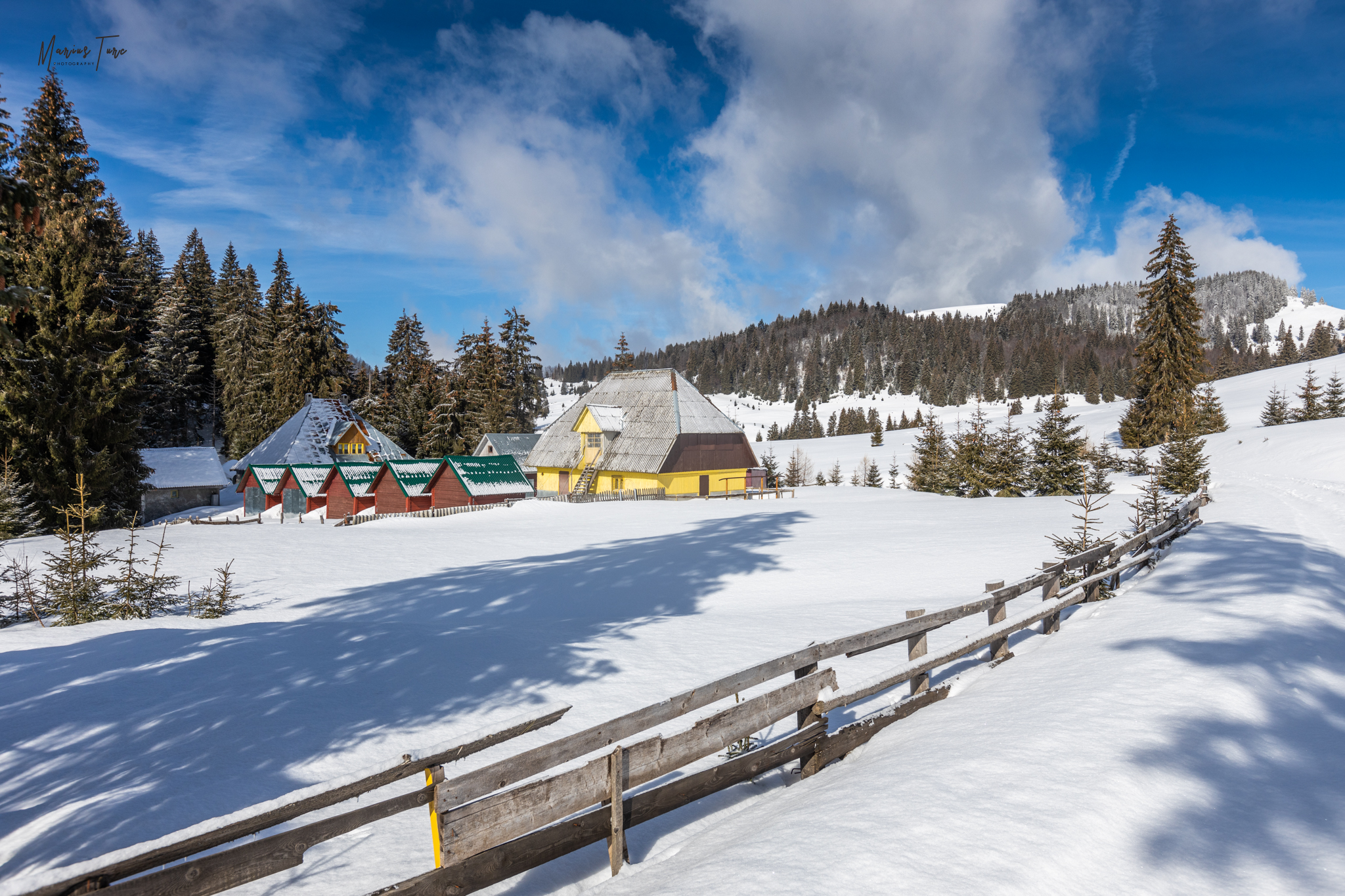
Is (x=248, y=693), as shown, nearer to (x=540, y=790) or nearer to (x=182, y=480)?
(x=540, y=790)

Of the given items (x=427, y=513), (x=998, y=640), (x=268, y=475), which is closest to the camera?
(x=998, y=640)

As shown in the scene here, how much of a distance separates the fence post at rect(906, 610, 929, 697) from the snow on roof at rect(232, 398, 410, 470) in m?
42.4

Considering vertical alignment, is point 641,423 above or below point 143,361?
below

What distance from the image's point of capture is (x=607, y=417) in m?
44.6

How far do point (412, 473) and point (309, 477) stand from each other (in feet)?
25.3

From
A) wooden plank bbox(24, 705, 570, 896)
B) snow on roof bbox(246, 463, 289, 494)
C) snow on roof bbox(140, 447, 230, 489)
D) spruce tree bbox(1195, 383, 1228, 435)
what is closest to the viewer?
wooden plank bbox(24, 705, 570, 896)

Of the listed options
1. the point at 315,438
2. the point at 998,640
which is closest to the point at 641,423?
the point at 315,438

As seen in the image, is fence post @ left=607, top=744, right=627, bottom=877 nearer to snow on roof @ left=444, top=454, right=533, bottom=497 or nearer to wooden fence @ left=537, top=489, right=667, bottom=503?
wooden fence @ left=537, top=489, right=667, bottom=503

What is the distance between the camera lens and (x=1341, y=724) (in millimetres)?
5590

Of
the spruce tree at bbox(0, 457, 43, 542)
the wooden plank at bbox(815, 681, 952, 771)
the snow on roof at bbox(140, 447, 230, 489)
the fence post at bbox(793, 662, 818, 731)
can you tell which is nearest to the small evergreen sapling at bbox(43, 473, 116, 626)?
the spruce tree at bbox(0, 457, 43, 542)

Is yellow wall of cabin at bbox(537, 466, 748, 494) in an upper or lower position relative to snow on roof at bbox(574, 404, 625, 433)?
lower

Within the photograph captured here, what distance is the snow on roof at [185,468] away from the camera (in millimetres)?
43656

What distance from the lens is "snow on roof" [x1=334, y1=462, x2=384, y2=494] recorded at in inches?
1625

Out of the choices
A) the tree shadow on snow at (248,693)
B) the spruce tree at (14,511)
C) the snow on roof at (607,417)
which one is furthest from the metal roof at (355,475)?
the tree shadow on snow at (248,693)
